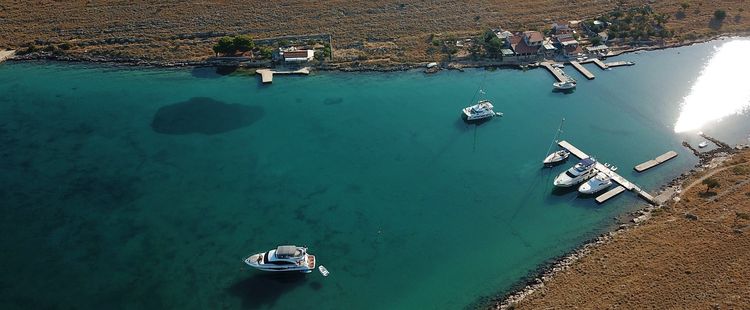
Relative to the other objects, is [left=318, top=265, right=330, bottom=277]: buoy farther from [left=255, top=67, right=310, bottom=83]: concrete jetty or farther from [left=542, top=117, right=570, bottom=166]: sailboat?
[left=255, top=67, right=310, bottom=83]: concrete jetty

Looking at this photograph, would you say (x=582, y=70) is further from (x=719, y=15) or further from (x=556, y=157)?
(x=719, y=15)

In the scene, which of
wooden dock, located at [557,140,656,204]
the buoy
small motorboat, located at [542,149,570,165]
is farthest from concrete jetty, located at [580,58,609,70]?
the buoy

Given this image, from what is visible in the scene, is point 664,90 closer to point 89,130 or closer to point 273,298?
A: point 273,298

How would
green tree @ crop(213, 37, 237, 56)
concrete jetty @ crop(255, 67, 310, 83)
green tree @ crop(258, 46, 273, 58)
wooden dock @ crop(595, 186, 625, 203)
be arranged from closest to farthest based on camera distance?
wooden dock @ crop(595, 186, 625, 203), concrete jetty @ crop(255, 67, 310, 83), green tree @ crop(213, 37, 237, 56), green tree @ crop(258, 46, 273, 58)

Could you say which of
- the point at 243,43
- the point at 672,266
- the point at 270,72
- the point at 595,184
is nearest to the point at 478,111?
the point at 595,184

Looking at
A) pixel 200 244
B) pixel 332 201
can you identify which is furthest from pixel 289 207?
pixel 200 244

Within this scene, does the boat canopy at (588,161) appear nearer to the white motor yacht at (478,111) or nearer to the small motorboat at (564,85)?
the white motor yacht at (478,111)
